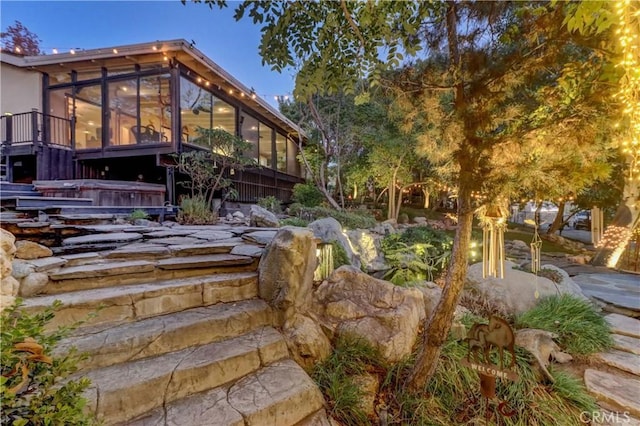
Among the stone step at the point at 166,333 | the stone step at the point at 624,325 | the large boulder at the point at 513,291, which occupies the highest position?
the stone step at the point at 166,333

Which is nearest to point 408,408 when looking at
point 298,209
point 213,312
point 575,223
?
point 213,312

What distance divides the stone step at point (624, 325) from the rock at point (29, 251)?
5.80 metres

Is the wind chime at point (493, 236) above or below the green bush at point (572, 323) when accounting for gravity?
above

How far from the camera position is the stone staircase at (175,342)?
152 centimetres

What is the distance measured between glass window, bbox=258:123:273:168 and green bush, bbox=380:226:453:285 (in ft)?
28.0

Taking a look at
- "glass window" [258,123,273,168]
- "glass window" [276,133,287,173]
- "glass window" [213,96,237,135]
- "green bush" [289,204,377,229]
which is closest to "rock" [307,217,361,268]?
"green bush" [289,204,377,229]

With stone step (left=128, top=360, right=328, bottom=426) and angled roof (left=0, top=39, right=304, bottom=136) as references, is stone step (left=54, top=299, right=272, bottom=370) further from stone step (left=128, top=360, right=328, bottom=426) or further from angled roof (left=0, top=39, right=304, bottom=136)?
angled roof (left=0, top=39, right=304, bottom=136)

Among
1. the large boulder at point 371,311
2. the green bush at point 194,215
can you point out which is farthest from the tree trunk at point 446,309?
the green bush at point 194,215

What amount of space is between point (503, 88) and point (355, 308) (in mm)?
2283

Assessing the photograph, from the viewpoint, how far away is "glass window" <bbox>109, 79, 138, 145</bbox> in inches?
321

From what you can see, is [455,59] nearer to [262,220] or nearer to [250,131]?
[262,220]

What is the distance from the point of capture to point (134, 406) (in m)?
1.47

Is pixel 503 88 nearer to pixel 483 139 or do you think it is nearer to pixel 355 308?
pixel 483 139

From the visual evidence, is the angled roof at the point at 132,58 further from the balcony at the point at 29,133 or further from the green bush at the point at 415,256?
the green bush at the point at 415,256
